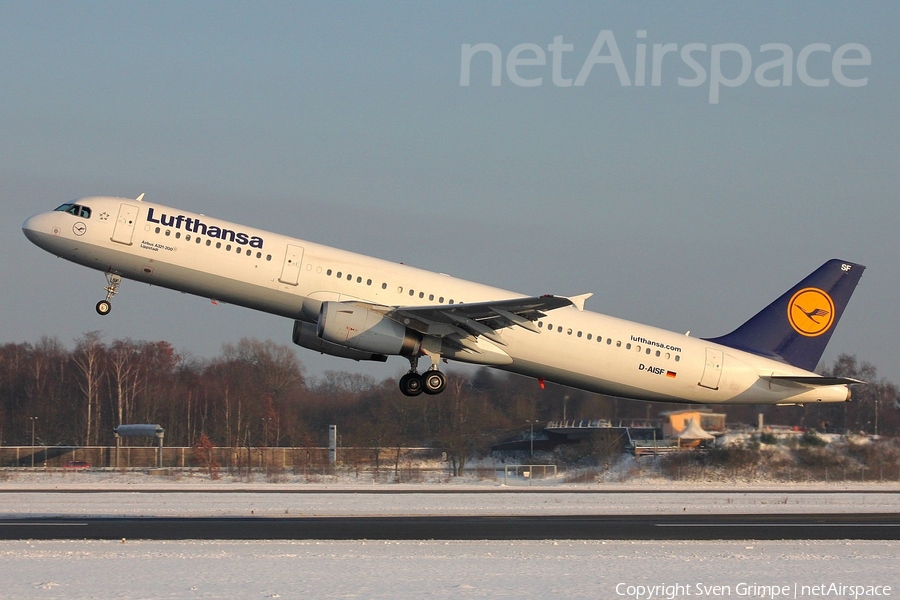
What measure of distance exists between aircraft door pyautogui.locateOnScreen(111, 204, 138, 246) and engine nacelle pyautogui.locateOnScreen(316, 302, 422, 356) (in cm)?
577

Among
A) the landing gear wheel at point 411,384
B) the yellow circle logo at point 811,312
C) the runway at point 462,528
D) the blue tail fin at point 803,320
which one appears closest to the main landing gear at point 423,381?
the landing gear wheel at point 411,384

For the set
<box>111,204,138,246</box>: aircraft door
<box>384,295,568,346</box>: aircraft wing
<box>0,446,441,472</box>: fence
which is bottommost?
<box>0,446,441,472</box>: fence

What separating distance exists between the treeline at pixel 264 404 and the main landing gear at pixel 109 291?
23233 millimetres

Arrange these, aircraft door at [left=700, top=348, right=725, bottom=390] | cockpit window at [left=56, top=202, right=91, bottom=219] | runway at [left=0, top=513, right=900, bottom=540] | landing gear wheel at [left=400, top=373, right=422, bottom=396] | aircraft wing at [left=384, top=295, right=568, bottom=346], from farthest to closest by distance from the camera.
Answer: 1. aircraft door at [left=700, top=348, right=725, bottom=390]
2. landing gear wheel at [left=400, top=373, right=422, bottom=396]
3. cockpit window at [left=56, top=202, right=91, bottom=219]
4. aircraft wing at [left=384, top=295, right=568, bottom=346]
5. runway at [left=0, top=513, right=900, bottom=540]

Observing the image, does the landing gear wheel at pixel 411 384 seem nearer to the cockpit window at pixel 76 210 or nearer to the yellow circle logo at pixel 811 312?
the cockpit window at pixel 76 210

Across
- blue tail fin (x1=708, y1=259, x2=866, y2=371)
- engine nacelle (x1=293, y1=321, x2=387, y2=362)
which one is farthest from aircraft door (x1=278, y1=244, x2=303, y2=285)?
blue tail fin (x1=708, y1=259, x2=866, y2=371)

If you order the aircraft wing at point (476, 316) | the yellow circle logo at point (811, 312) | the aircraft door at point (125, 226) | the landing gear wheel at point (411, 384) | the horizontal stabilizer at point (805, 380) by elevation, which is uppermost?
the aircraft door at point (125, 226)

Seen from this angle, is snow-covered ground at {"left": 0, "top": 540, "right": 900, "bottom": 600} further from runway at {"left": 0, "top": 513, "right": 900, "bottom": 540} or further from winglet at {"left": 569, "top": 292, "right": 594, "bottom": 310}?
winglet at {"left": 569, "top": 292, "right": 594, "bottom": 310}

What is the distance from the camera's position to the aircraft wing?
29.2 m

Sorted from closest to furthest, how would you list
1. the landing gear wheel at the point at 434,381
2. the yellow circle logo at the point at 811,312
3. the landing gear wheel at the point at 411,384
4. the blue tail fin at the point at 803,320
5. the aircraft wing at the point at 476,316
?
the aircraft wing at the point at 476,316
the landing gear wheel at the point at 434,381
the landing gear wheel at the point at 411,384
the blue tail fin at the point at 803,320
the yellow circle logo at the point at 811,312

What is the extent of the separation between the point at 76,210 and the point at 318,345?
794 cm

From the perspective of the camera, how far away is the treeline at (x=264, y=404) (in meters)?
51.7

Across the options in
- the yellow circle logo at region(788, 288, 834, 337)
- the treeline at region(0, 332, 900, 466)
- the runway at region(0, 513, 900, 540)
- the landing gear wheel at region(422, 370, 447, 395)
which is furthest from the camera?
the treeline at region(0, 332, 900, 466)

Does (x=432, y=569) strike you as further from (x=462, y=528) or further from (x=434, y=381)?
(x=434, y=381)
